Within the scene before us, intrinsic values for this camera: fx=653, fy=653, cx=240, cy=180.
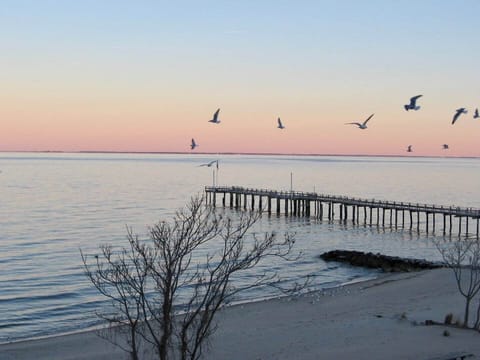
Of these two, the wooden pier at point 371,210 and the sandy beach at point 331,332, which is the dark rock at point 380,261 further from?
the wooden pier at point 371,210

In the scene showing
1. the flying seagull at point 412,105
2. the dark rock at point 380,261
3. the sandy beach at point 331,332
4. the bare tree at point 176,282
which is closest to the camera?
the bare tree at point 176,282

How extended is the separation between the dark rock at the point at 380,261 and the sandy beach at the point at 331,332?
819 cm

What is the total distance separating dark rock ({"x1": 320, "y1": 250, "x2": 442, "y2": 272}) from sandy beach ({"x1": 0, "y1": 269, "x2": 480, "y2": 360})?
8192mm

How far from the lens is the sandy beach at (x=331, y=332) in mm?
20391

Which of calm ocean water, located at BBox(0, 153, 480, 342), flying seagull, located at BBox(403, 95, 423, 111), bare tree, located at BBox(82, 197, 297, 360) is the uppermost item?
flying seagull, located at BBox(403, 95, 423, 111)

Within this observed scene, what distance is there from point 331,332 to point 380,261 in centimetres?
2109

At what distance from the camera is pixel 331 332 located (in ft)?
77.5

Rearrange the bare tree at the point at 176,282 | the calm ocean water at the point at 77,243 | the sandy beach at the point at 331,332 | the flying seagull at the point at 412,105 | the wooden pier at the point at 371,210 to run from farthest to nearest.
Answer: the wooden pier at the point at 371,210, the calm ocean water at the point at 77,243, the flying seagull at the point at 412,105, the sandy beach at the point at 331,332, the bare tree at the point at 176,282

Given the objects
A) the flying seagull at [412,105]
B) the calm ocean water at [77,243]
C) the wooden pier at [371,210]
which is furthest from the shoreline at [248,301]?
A: the wooden pier at [371,210]

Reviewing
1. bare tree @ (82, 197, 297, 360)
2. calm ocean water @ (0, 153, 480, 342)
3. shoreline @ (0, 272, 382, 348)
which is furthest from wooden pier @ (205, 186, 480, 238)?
bare tree @ (82, 197, 297, 360)

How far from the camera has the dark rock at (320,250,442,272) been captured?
42031 mm

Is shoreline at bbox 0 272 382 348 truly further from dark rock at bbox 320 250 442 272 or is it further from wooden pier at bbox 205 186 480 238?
wooden pier at bbox 205 186 480 238

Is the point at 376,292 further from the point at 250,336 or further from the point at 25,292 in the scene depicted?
the point at 25,292

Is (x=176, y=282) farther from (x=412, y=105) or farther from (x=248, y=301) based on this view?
(x=248, y=301)
